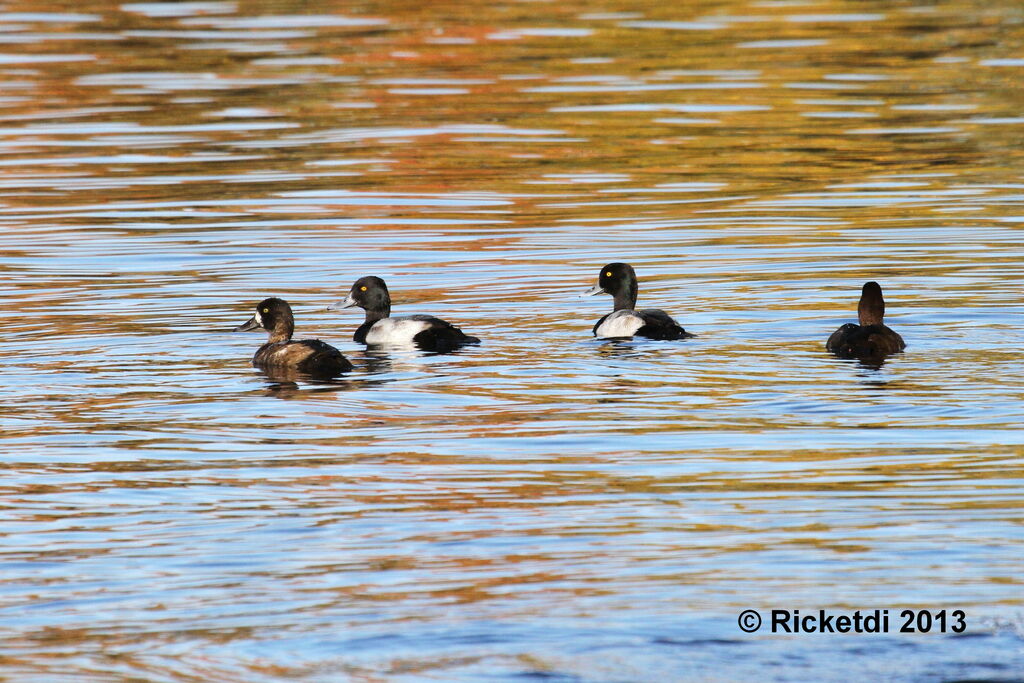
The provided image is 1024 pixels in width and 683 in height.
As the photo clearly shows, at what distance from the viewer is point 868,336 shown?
1315 cm

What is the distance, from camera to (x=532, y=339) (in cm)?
1450

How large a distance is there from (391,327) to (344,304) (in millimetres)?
1276

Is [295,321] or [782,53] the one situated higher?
[782,53]

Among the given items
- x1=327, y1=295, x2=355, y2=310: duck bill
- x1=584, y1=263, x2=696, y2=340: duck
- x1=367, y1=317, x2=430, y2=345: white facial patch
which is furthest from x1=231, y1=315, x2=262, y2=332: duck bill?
x1=584, y1=263, x2=696, y2=340: duck

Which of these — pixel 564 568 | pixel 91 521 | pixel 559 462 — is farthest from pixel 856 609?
pixel 91 521

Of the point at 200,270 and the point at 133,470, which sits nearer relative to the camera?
the point at 133,470

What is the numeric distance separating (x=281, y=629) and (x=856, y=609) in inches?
91.7

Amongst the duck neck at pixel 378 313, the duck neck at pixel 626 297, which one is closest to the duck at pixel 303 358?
the duck neck at pixel 378 313

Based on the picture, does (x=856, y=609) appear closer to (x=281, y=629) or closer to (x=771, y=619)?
(x=771, y=619)

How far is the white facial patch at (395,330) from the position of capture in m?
14.2

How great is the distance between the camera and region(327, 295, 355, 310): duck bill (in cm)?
1552

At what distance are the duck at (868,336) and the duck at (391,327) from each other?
264cm

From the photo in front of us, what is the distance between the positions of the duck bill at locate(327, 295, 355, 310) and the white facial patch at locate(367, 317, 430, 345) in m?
0.67

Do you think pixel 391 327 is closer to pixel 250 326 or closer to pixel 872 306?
pixel 250 326
